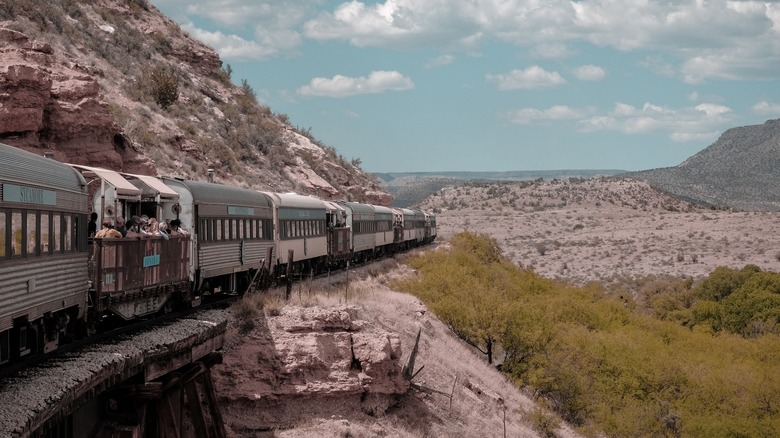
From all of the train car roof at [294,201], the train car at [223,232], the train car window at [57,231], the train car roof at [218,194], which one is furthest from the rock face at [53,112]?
the train car window at [57,231]

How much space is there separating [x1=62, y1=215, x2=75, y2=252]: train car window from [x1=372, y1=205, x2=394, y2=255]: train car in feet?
125

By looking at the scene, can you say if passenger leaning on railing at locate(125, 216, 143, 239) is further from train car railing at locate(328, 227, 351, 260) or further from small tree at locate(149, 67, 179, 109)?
small tree at locate(149, 67, 179, 109)

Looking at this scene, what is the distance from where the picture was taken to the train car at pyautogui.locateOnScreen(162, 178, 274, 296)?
71.2 ft

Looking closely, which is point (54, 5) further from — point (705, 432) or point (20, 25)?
point (705, 432)

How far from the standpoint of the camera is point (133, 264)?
16812 mm

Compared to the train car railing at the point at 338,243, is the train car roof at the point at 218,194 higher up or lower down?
higher up

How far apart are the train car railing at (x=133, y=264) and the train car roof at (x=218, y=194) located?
247 centimetres

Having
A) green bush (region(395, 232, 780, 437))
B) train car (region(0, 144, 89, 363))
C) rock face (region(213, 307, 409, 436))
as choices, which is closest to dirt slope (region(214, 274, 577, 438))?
rock face (region(213, 307, 409, 436))

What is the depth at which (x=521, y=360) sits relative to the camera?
36031mm

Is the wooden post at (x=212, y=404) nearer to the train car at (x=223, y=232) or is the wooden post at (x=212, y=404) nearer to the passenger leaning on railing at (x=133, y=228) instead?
the passenger leaning on railing at (x=133, y=228)

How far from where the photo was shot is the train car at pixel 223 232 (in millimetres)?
21688

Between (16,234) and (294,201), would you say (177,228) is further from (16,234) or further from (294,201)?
(294,201)

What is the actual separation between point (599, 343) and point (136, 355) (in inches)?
1387

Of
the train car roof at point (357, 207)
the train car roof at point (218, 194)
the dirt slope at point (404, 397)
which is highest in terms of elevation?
the train car roof at point (218, 194)
